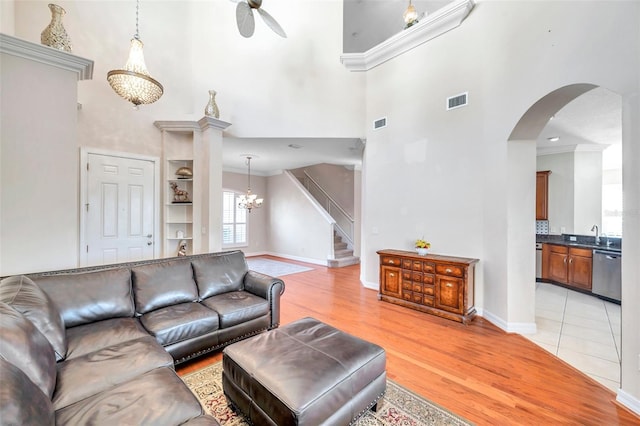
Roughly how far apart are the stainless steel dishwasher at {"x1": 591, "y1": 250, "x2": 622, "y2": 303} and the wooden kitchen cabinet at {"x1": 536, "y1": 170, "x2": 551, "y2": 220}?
1.32 metres

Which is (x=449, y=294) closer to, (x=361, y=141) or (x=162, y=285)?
(x=361, y=141)

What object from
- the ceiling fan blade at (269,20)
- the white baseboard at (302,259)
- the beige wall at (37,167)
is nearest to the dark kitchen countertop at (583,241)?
the white baseboard at (302,259)

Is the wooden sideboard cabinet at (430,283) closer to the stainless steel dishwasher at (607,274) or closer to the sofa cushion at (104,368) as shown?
the stainless steel dishwasher at (607,274)

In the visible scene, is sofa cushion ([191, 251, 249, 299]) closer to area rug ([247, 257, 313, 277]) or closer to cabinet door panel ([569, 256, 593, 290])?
area rug ([247, 257, 313, 277])

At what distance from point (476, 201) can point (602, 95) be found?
1983mm

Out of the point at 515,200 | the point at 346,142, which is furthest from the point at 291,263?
the point at 515,200

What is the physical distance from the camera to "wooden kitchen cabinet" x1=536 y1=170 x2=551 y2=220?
5625 millimetres

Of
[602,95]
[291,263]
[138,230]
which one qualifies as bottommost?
[291,263]

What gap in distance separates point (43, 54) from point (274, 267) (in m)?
5.73

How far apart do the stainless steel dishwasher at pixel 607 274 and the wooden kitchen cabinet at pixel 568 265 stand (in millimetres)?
91

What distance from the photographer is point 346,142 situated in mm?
5527

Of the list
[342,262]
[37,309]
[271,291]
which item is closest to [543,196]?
[342,262]

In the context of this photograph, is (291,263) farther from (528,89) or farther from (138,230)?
(528,89)

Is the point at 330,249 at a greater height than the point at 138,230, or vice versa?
the point at 138,230
